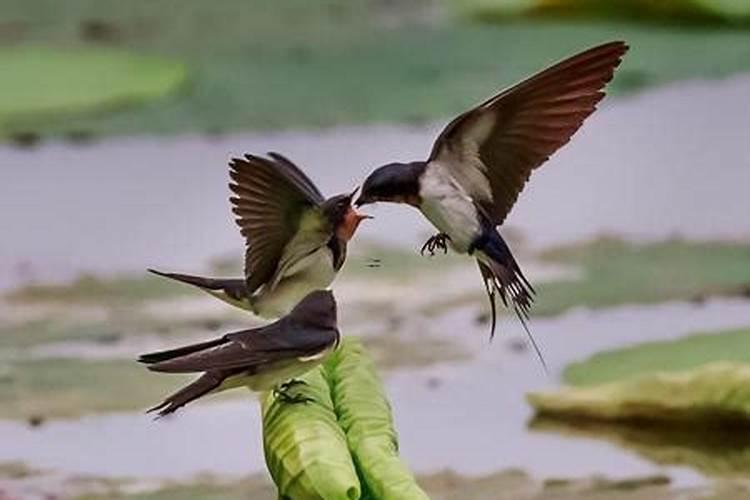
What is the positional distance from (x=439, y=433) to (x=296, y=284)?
0.38 m

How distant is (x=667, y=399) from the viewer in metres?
0.97

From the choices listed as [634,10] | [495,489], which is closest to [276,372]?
[495,489]

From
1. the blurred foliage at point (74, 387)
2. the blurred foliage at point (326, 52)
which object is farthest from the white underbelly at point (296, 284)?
the blurred foliage at point (326, 52)

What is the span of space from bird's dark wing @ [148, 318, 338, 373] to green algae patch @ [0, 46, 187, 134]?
0.88 m

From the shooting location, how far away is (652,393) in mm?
976

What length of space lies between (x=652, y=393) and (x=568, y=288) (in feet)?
0.68

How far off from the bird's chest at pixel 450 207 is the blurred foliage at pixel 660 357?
48 centimetres

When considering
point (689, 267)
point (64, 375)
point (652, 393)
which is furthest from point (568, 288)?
point (64, 375)

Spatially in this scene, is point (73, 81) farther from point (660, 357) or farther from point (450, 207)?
point (450, 207)

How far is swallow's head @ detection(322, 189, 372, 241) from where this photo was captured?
1.94ft

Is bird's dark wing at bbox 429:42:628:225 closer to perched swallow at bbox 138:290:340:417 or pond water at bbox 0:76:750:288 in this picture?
perched swallow at bbox 138:290:340:417

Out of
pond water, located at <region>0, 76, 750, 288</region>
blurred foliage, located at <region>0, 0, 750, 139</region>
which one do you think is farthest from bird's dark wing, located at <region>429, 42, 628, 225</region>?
blurred foliage, located at <region>0, 0, 750, 139</region>

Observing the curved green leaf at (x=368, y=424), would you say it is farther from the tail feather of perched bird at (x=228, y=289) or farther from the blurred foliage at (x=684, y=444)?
the blurred foliage at (x=684, y=444)

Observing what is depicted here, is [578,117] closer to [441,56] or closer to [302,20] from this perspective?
[441,56]
